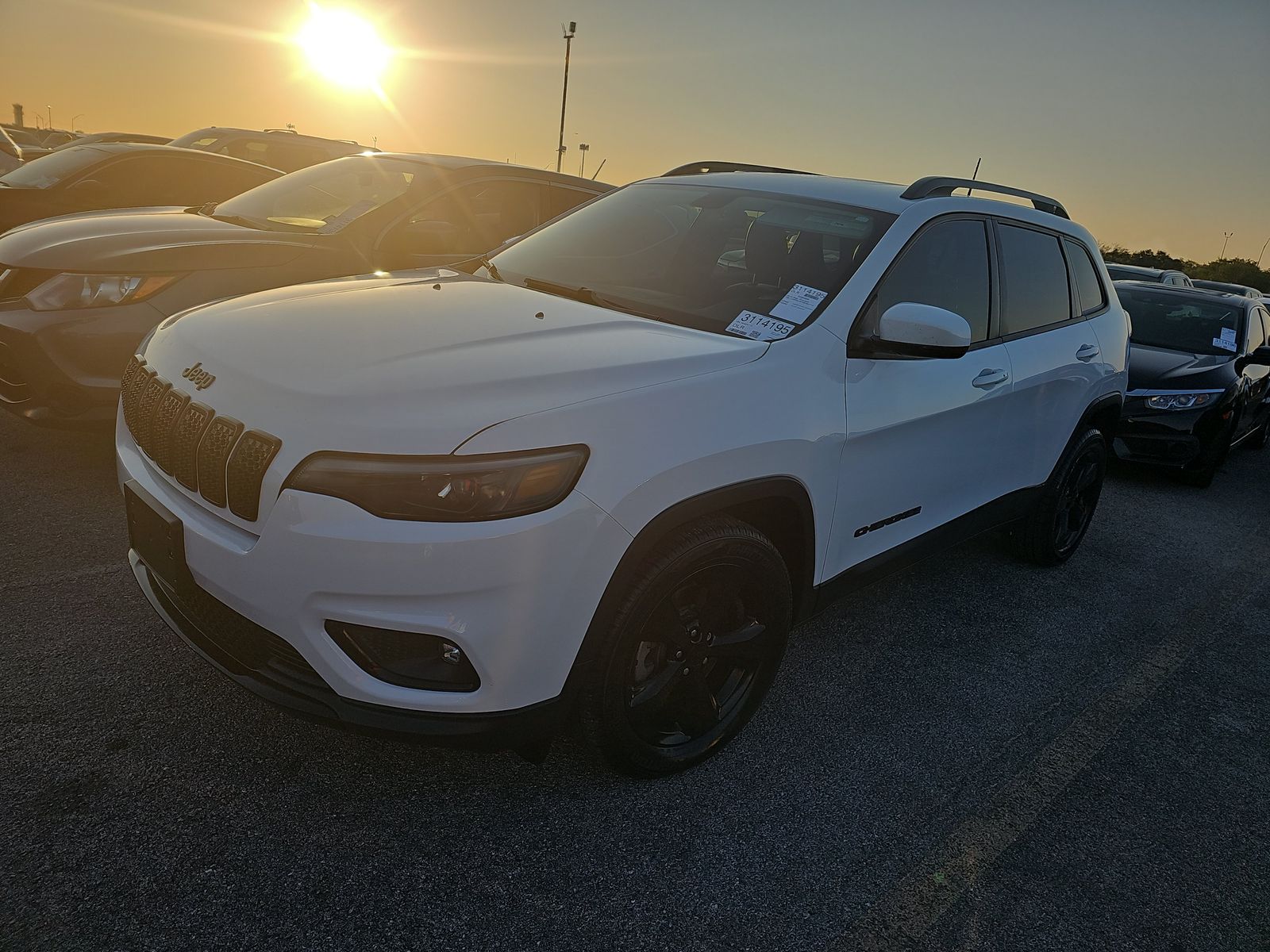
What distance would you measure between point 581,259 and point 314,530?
1.80 meters

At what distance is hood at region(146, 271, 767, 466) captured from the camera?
77.2 inches

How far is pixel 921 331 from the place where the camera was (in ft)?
8.64

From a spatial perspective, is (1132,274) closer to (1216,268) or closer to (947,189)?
(947,189)

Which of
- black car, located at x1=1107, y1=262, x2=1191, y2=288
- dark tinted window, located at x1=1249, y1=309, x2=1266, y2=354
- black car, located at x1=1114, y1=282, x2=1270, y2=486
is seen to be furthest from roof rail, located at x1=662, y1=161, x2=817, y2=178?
black car, located at x1=1107, y1=262, x2=1191, y2=288

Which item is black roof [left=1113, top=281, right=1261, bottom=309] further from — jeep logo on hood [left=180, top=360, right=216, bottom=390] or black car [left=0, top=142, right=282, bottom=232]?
jeep logo on hood [left=180, top=360, right=216, bottom=390]

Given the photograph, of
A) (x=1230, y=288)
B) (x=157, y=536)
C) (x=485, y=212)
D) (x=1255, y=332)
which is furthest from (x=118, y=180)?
(x=1230, y=288)

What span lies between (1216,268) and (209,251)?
61.7 m

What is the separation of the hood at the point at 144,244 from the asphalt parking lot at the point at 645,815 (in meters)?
1.28

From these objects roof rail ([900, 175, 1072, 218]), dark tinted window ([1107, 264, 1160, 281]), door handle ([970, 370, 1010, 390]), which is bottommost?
door handle ([970, 370, 1010, 390])

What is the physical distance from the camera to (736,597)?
2566 mm

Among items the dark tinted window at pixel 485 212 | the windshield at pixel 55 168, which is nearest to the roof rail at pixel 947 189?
the dark tinted window at pixel 485 212

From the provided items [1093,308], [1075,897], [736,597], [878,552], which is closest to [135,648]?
[736,597]

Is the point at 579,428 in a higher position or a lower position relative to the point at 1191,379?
higher

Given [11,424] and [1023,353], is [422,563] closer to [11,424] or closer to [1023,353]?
[1023,353]
